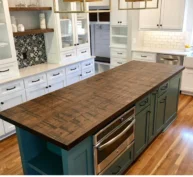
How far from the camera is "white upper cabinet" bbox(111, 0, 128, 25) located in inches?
196

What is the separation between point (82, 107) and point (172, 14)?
11.7 feet

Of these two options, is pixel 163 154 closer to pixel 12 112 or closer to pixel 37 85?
pixel 12 112

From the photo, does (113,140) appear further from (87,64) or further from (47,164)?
(87,64)

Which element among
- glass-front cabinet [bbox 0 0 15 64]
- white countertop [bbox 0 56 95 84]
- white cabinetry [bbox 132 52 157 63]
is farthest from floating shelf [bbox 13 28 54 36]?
white cabinetry [bbox 132 52 157 63]

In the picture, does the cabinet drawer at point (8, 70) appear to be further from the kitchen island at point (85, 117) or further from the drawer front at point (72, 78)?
the kitchen island at point (85, 117)

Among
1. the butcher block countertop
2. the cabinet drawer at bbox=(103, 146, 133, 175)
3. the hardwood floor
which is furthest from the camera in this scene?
the hardwood floor

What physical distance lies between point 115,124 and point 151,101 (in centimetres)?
85

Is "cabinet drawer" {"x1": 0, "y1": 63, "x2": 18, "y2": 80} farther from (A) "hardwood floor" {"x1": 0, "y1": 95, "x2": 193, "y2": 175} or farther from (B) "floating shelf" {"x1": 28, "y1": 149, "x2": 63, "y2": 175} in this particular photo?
(B) "floating shelf" {"x1": 28, "y1": 149, "x2": 63, "y2": 175}

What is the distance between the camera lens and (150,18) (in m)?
4.96

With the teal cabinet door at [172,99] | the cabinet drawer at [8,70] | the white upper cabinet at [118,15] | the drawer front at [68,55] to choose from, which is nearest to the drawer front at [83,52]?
the drawer front at [68,55]

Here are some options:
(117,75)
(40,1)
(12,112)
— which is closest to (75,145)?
(12,112)

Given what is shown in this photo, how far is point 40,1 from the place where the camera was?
3.96 m

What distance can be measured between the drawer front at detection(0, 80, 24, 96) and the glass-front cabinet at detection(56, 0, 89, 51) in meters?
1.16

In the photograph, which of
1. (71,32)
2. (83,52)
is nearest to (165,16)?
(83,52)
